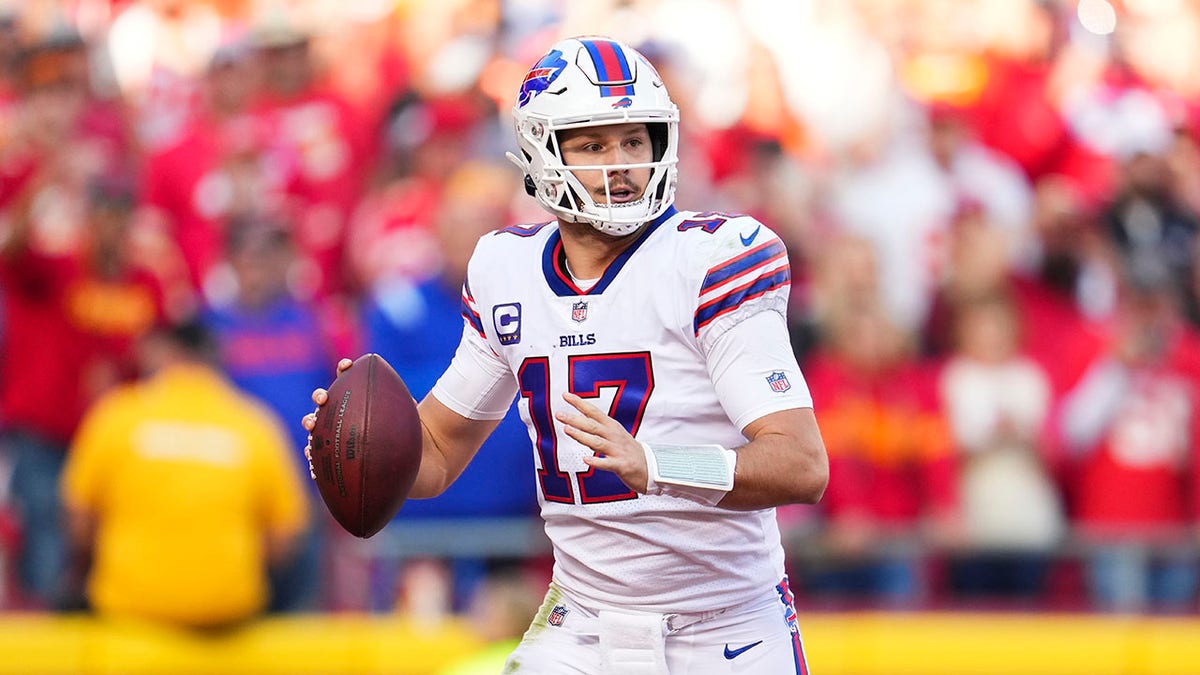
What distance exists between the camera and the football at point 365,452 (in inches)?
144

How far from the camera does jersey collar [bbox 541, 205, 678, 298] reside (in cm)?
364

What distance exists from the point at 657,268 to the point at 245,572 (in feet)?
11.7

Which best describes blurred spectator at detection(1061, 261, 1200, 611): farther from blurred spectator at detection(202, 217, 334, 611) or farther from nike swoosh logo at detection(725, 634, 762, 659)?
nike swoosh logo at detection(725, 634, 762, 659)

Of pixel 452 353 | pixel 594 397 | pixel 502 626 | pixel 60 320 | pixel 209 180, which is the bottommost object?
pixel 502 626

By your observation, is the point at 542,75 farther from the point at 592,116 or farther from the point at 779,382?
the point at 779,382

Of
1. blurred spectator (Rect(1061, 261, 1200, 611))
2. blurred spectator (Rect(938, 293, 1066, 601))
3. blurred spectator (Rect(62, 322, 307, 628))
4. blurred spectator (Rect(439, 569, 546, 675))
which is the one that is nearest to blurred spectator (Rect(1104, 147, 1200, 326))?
blurred spectator (Rect(1061, 261, 1200, 611))

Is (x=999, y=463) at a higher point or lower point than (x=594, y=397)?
lower

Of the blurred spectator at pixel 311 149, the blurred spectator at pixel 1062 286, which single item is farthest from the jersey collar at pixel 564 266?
the blurred spectator at pixel 311 149

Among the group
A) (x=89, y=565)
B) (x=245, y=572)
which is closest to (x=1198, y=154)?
(x=245, y=572)

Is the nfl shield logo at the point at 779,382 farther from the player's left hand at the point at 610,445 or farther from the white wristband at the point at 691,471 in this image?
the player's left hand at the point at 610,445

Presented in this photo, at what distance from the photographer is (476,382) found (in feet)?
13.0

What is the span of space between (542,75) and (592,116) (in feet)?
0.69

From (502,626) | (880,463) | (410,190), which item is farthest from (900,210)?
(502,626)

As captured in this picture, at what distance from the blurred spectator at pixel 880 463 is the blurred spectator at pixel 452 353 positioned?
4.02ft
